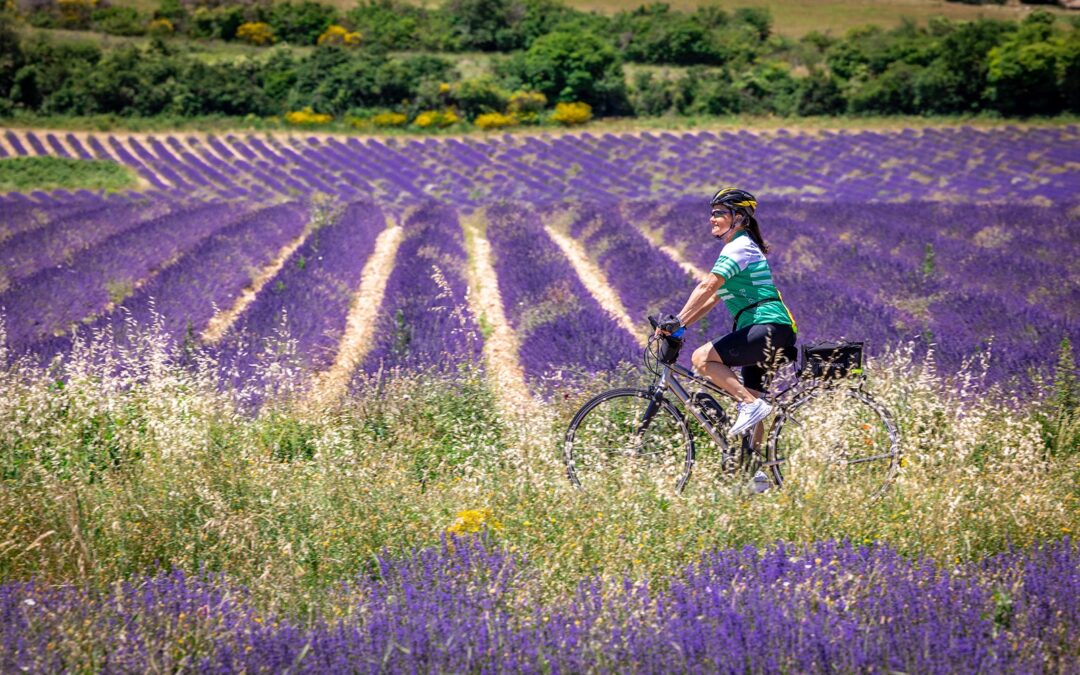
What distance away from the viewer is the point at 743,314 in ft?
15.8

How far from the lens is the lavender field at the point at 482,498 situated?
3.08m

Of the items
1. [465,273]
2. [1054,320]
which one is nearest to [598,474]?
[1054,320]

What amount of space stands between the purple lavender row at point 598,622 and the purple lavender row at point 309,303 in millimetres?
3669

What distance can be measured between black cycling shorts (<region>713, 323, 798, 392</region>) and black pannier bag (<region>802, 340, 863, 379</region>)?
0.39ft

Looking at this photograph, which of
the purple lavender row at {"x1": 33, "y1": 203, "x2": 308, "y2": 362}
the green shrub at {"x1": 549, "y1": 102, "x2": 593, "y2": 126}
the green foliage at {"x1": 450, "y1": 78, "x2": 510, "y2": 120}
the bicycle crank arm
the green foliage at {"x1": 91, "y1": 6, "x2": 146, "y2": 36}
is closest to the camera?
the bicycle crank arm

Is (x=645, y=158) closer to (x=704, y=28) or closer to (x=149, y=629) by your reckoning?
(x=704, y=28)

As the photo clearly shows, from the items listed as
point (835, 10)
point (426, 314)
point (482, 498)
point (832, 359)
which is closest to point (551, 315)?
point (426, 314)

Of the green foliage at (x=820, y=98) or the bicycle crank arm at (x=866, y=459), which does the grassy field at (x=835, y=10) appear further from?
the bicycle crank arm at (x=866, y=459)

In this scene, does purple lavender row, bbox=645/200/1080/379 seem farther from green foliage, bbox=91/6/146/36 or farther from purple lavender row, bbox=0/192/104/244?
green foliage, bbox=91/6/146/36

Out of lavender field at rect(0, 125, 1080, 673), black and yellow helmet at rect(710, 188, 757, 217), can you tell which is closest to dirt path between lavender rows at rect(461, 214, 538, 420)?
lavender field at rect(0, 125, 1080, 673)

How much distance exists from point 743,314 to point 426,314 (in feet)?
17.3

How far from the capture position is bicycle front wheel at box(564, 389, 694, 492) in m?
4.78

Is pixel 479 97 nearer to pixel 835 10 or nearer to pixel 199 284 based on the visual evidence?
pixel 199 284

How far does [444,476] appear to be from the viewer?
4.99 metres
